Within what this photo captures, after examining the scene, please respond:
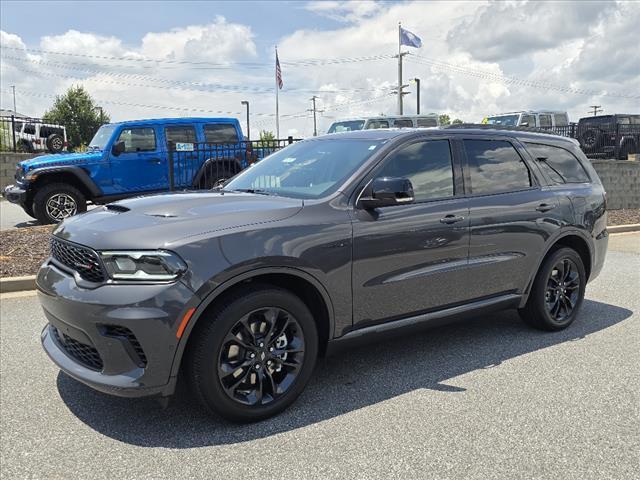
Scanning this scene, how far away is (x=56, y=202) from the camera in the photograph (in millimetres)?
10734

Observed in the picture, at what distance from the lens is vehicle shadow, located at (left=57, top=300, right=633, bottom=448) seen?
3188 millimetres

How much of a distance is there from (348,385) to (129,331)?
1.59m

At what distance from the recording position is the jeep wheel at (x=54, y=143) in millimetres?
23128

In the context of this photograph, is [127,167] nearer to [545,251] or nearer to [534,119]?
[545,251]

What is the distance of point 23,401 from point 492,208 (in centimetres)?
355

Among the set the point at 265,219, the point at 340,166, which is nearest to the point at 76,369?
the point at 265,219

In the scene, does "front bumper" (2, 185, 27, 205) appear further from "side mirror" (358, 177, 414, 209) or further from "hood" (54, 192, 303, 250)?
"side mirror" (358, 177, 414, 209)

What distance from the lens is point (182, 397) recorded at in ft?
11.9

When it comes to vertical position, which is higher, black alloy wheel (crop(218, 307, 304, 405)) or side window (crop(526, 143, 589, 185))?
side window (crop(526, 143, 589, 185))

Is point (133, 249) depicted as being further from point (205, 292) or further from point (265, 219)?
point (265, 219)

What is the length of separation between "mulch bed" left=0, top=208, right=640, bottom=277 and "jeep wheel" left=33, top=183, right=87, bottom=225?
1311 mm

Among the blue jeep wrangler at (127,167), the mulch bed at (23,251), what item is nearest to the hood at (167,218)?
the mulch bed at (23,251)

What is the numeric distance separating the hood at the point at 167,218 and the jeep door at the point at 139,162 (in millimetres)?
7811

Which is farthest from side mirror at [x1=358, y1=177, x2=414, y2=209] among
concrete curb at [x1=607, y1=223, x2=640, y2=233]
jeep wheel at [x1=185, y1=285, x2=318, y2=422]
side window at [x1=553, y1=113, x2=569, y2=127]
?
side window at [x1=553, y1=113, x2=569, y2=127]
